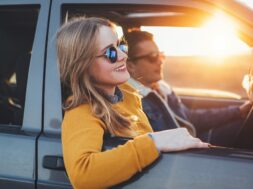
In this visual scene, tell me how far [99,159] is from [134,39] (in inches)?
56.9

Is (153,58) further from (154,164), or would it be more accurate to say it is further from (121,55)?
(154,164)

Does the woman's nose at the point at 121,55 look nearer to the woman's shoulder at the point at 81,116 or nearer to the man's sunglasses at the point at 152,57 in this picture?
the woman's shoulder at the point at 81,116

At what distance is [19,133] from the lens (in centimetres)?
241

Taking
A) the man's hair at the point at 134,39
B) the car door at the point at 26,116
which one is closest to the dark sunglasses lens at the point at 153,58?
the man's hair at the point at 134,39

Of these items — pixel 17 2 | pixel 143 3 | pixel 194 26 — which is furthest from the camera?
pixel 194 26

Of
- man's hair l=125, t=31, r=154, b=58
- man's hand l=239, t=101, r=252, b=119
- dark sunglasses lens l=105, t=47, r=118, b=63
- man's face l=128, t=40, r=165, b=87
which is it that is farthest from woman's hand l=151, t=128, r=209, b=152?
man's hand l=239, t=101, r=252, b=119

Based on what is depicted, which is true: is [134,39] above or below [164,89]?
above

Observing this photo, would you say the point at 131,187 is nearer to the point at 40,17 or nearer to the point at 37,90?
the point at 37,90

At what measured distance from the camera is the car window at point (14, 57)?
109 inches

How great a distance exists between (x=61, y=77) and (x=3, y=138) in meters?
0.36

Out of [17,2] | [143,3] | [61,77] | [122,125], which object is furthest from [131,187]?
[17,2]

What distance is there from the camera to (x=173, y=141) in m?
2.08

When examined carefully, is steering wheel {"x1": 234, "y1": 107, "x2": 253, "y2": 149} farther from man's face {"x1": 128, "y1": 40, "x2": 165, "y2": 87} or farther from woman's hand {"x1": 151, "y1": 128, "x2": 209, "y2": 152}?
man's face {"x1": 128, "y1": 40, "x2": 165, "y2": 87}

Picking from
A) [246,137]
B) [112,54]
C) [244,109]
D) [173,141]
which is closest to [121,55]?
[112,54]
